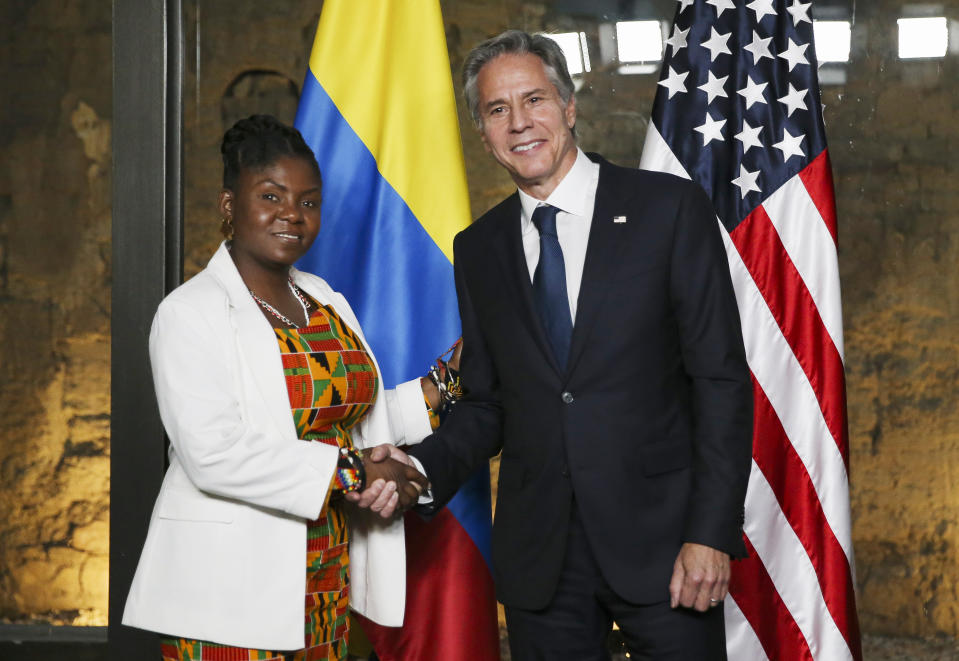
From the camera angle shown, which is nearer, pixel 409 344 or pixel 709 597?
Answer: pixel 709 597

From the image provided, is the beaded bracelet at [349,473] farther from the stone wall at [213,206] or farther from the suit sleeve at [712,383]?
the stone wall at [213,206]

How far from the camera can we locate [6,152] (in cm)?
311

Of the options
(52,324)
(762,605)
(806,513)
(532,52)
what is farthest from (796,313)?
(52,324)

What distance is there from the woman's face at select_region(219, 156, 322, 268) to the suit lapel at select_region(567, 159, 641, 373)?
532 mm

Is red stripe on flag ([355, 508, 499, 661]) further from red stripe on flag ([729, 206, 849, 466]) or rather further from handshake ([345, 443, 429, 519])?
red stripe on flag ([729, 206, 849, 466])

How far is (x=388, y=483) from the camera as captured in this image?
5.59 feet

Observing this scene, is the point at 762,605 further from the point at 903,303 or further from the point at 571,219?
the point at 903,303

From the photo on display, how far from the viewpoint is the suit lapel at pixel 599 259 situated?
1.63 meters

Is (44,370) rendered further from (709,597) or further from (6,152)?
(709,597)

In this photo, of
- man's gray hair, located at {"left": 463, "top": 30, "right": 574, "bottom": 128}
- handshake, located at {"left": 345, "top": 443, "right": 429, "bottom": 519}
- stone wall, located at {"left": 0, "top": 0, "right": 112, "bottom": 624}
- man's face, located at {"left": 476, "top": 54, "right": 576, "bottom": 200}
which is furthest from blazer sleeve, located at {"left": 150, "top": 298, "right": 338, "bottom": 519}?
stone wall, located at {"left": 0, "top": 0, "right": 112, "bottom": 624}

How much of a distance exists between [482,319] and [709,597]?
661 mm

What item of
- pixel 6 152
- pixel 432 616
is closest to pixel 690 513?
pixel 432 616

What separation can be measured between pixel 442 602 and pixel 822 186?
1326mm

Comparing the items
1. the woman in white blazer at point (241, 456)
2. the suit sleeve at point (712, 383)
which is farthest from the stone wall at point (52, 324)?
the suit sleeve at point (712, 383)
